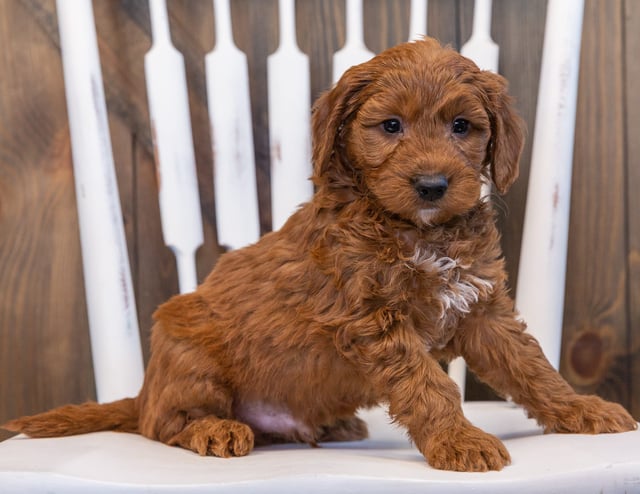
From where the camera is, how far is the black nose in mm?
1179

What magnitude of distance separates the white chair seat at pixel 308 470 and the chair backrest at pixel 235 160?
0.45 meters

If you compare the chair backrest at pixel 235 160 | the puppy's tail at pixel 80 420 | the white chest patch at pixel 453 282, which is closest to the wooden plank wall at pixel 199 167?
the chair backrest at pixel 235 160

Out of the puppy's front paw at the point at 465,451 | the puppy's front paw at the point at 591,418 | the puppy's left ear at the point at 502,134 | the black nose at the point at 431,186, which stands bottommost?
the puppy's front paw at the point at 591,418

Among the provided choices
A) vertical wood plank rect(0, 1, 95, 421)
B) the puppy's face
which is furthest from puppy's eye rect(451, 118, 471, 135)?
vertical wood plank rect(0, 1, 95, 421)

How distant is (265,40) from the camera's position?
1901 millimetres

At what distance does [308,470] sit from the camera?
3.41 feet

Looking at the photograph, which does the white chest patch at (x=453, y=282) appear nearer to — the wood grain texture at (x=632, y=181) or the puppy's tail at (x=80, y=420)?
the puppy's tail at (x=80, y=420)

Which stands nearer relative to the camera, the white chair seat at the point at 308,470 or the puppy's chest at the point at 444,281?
the white chair seat at the point at 308,470

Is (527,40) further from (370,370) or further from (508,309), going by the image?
(370,370)

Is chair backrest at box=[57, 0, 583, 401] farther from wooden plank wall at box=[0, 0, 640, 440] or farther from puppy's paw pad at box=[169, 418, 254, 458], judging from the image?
puppy's paw pad at box=[169, 418, 254, 458]

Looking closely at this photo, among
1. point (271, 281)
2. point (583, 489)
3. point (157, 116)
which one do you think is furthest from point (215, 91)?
point (583, 489)

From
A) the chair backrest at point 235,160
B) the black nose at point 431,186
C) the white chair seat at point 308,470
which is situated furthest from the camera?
the chair backrest at point 235,160

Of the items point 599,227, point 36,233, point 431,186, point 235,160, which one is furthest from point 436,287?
point 36,233

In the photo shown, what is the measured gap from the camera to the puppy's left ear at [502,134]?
1.30 meters
